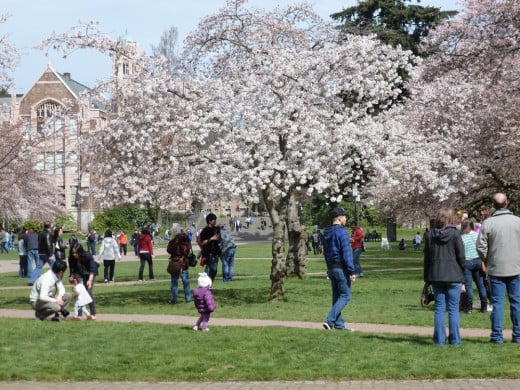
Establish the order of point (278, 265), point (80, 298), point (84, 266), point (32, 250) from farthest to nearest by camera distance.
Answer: point (32, 250), point (278, 265), point (84, 266), point (80, 298)

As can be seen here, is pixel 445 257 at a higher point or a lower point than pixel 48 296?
higher

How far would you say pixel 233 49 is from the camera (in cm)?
2103

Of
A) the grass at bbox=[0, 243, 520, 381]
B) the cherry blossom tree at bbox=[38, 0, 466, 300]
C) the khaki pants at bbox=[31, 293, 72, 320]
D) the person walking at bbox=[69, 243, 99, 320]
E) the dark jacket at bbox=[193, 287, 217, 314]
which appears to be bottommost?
the grass at bbox=[0, 243, 520, 381]

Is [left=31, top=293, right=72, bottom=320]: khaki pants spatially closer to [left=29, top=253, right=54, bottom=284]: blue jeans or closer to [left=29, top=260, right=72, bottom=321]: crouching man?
[left=29, top=260, right=72, bottom=321]: crouching man

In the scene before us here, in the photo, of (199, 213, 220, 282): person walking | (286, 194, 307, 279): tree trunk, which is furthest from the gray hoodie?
(286, 194, 307, 279): tree trunk

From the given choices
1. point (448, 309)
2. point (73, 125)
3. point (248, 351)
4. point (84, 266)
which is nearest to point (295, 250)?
point (73, 125)

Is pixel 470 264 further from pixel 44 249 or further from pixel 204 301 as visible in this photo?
pixel 44 249

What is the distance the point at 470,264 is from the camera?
1386 cm

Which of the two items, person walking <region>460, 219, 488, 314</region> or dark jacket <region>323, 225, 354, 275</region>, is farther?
person walking <region>460, 219, 488, 314</region>

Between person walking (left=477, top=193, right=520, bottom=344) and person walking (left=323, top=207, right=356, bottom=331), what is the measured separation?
6.34 feet

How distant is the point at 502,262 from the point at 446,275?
0.71 m

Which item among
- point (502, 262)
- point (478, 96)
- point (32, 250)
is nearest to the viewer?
point (502, 262)

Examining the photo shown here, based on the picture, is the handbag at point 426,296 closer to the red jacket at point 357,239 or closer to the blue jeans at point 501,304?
the blue jeans at point 501,304

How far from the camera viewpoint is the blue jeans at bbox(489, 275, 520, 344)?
10203 millimetres
